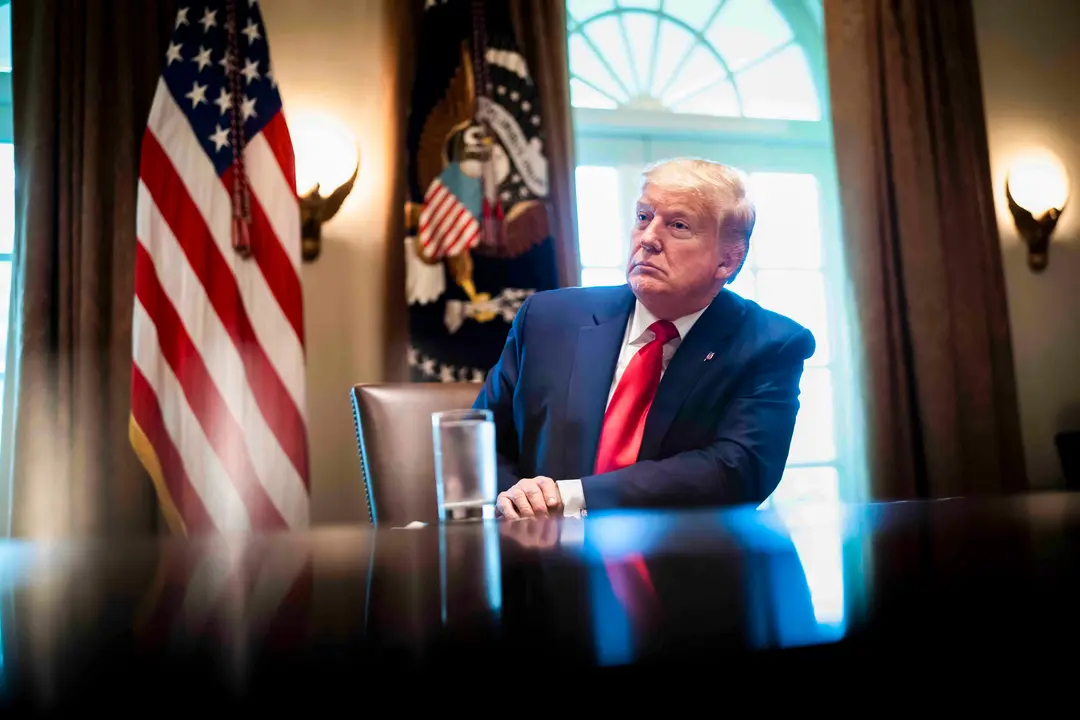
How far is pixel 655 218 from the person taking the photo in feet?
6.33

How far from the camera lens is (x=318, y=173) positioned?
10.2ft

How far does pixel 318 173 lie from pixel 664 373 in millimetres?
1891

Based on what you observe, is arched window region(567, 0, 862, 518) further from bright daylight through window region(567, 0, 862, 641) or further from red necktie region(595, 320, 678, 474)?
red necktie region(595, 320, 678, 474)

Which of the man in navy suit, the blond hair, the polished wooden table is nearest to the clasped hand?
the man in navy suit

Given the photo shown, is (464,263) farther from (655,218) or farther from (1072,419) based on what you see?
(1072,419)

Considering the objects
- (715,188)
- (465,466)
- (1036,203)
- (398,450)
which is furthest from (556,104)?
(465,466)

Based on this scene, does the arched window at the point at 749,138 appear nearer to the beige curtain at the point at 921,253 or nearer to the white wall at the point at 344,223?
the beige curtain at the point at 921,253

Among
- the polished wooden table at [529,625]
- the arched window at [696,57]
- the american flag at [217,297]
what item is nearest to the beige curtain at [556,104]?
the arched window at [696,57]

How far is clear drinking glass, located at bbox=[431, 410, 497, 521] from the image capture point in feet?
3.41

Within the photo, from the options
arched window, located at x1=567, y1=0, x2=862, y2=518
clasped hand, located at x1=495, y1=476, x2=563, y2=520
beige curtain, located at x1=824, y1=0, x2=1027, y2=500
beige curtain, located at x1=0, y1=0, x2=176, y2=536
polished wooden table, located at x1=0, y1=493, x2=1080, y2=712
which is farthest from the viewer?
arched window, located at x1=567, y1=0, x2=862, y2=518

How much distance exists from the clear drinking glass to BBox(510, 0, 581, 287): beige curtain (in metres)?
2.09

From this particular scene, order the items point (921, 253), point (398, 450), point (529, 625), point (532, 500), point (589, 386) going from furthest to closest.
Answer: point (921, 253)
point (589, 386)
point (398, 450)
point (532, 500)
point (529, 625)

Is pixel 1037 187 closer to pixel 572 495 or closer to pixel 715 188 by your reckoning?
pixel 715 188

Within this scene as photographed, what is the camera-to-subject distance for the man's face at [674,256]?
1.84m
